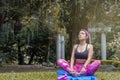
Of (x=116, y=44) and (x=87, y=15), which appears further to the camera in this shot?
(x=116, y=44)

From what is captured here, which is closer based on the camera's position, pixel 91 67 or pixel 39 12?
pixel 91 67

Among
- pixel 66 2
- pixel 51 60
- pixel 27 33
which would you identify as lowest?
pixel 51 60

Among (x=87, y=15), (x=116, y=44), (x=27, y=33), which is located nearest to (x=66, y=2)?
(x=87, y=15)

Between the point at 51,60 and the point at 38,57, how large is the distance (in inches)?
32.0

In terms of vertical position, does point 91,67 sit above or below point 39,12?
below

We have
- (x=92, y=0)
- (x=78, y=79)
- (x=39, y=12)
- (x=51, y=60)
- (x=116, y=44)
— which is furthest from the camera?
(x=51, y=60)

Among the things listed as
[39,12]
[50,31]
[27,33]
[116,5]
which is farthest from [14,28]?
[116,5]

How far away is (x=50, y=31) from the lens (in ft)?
58.6

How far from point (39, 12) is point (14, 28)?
179 inches

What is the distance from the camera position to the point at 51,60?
788 inches

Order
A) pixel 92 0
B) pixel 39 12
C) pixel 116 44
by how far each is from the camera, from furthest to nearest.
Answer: pixel 116 44
pixel 39 12
pixel 92 0

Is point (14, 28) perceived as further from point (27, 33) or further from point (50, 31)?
point (50, 31)

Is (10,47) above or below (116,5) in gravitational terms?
below

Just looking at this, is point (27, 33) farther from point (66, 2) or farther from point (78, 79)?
point (78, 79)
